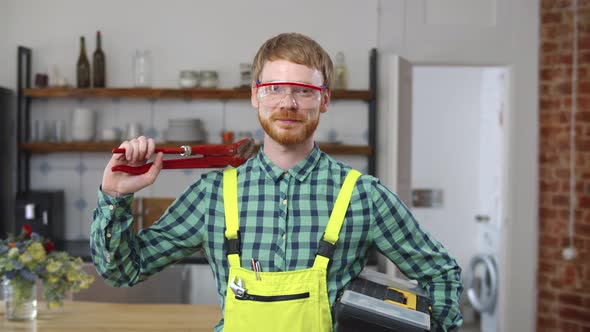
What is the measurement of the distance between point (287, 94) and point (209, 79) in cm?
303

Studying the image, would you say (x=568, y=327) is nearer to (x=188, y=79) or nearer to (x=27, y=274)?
(x=188, y=79)

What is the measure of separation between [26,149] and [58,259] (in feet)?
6.80

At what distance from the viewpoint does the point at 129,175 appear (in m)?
1.32

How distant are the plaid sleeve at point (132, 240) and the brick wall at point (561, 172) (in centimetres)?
328

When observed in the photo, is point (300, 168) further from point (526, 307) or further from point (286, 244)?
point (526, 307)

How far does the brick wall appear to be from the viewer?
411cm

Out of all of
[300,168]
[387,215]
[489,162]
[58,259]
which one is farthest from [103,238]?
[489,162]

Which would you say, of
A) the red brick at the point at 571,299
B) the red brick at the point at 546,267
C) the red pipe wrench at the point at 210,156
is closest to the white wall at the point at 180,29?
the red brick at the point at 546,267

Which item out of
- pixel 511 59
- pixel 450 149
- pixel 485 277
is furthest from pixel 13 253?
pixel 450 149

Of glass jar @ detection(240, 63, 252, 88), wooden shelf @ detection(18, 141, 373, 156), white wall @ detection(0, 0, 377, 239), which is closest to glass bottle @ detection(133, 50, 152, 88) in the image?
white wall @ detection(0, 0, 377, 239)

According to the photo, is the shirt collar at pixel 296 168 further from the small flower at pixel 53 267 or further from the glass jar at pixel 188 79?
the glass jar at pixel 188 79

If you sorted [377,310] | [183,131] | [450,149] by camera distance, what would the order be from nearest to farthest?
[377,310], [183,131], [450,149]

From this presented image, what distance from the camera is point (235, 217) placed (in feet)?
4.55

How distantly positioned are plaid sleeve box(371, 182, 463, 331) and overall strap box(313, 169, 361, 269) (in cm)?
6
